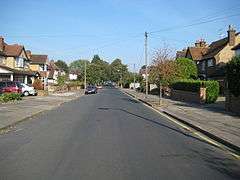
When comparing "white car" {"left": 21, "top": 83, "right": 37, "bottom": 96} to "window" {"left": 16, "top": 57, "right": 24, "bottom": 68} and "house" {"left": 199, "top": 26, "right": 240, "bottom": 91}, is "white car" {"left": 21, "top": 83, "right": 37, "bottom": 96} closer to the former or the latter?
"window" {"left": 16, "top": 57, "right": 24, "bottom": 68}

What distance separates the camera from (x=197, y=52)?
238 ft

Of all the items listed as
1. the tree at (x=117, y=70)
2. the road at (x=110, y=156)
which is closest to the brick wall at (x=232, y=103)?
the road at (x=110, y=156)

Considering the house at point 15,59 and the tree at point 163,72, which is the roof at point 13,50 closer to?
the house at point 15,59

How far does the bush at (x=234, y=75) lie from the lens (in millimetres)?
24217

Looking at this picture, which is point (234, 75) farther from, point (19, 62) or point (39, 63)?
point (39, 63)

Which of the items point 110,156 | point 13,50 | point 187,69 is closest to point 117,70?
point 13,50

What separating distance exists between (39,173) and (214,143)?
669 cm

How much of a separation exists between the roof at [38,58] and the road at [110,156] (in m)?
78.5

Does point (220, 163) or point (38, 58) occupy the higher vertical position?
point (38, 58)

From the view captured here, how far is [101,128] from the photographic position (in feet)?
54.6

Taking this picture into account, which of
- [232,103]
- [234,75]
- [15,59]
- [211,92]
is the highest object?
[15,59]

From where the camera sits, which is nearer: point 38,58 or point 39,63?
point 39,63

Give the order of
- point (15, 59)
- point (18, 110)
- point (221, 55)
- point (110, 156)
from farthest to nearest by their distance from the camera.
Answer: point (15, 59)
point (221, 55)
point (18, 110)
point (110, 156)

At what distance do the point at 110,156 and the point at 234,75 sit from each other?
1630 centimetres
